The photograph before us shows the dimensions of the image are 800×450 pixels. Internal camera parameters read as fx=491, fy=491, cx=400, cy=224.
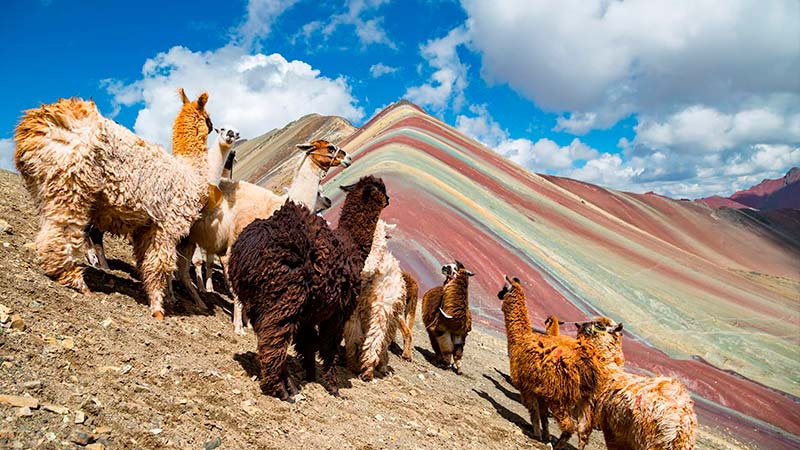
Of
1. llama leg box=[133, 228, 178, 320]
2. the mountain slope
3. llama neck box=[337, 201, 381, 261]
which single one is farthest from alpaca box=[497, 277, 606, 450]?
the mountain slope

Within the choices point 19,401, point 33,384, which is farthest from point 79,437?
point 33,384

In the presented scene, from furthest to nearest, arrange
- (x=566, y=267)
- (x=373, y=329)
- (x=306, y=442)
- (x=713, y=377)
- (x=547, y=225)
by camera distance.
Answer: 1. (x=547, y=225)
2. (x=566, y=267)
3. (x=713, y=377)
4. (x=373, y=329)
5. (x=306, y=442)

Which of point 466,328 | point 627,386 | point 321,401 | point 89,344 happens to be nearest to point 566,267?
point 466,328

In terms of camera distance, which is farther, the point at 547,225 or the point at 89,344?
the point at 547,225

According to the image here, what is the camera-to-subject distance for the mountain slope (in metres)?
13.7

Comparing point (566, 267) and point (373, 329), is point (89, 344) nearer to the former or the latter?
A: point (373, 329)

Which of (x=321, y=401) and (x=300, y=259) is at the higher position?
(x=300, y=259)

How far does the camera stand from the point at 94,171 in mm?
4461

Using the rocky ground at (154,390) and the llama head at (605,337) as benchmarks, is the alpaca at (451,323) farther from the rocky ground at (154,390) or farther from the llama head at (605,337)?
the llama head at (605,337)

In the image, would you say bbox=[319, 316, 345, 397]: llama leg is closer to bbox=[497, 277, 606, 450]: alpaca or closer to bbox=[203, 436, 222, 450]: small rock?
bbox=[203, 436, 222, 450]: small rock

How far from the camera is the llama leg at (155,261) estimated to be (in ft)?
15.9

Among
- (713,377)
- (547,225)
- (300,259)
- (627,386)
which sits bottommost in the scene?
(713,377)

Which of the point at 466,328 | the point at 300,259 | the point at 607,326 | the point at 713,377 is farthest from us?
the point at 713,377

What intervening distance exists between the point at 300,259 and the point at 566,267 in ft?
51.8
